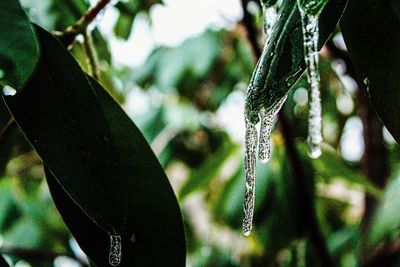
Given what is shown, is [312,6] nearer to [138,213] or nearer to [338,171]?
[138,213]

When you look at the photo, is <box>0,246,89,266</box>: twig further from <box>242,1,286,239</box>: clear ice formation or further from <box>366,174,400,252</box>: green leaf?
<box>242,1,286,239</box>: clear ice formation

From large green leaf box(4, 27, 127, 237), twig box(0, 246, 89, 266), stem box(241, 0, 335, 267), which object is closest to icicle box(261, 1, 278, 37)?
large green leaf box(4, 27, 127, 237)

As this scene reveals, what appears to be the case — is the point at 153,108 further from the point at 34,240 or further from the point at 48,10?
the point at 48,10

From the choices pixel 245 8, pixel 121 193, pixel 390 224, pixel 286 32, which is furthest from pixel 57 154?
pixel 390 224

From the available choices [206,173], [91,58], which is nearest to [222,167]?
[206,173]

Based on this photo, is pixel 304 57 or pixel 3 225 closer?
pixel 304 57

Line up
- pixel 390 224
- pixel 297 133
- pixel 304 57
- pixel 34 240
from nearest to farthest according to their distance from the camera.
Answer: pixel 304 57 < pixel 390 224 < pixel 297 133 < pixel 34 240
